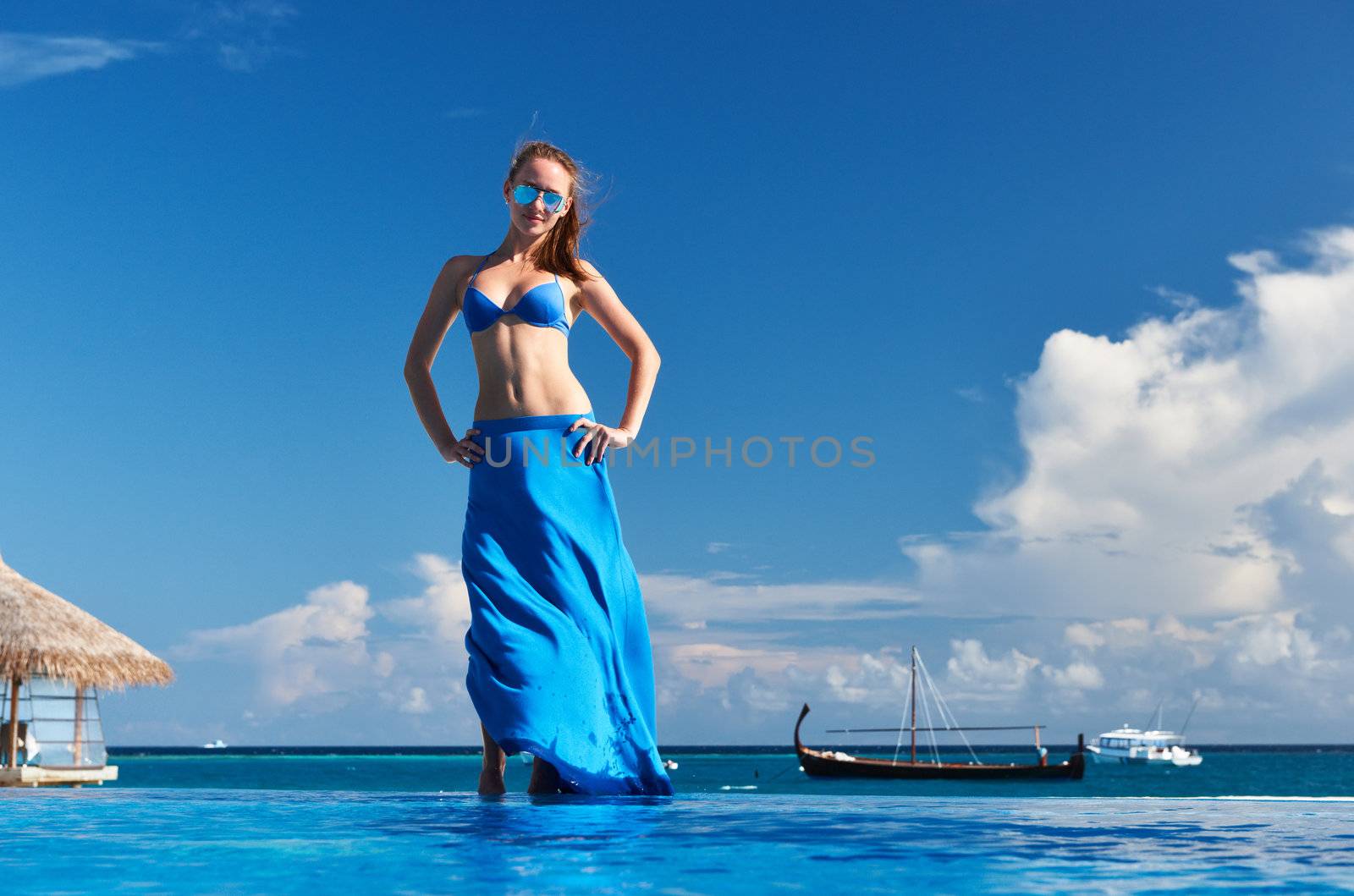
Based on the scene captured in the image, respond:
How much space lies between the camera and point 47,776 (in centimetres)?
2162

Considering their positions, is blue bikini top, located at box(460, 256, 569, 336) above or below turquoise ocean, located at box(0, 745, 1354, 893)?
above

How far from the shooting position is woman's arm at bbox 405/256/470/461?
18.0 ft

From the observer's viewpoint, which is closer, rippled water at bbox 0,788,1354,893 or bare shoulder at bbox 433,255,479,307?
rippled water at bbox 0,788,1354,893

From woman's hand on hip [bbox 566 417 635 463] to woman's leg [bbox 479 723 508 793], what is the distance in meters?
1.11

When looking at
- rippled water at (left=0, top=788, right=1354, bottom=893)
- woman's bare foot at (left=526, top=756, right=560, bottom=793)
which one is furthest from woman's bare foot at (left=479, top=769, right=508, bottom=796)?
rippled water at (left=0, top=788, right=1354, bottom=893)

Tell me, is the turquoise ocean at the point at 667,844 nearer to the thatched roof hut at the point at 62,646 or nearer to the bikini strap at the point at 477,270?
the bikini strap at the point at 477,270

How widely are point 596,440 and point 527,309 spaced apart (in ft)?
1.95

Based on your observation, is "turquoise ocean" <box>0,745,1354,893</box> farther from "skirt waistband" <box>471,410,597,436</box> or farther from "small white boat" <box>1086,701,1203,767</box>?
"small white boat" <box>1086,701,1203,767</box>

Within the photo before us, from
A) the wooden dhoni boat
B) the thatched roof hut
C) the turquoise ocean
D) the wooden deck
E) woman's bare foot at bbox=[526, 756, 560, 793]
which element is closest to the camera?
the turquoise ocean

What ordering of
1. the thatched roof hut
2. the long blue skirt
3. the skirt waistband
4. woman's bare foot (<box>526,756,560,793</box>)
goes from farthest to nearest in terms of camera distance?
1. the thatched roof hut
2. the skirt waistband
3. woman's bare foot (<box>526,756,560,793</box>)
4. the long blue skirt

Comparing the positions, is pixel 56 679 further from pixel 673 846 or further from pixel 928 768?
pixel 928 768

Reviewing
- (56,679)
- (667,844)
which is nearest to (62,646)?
(56,679)

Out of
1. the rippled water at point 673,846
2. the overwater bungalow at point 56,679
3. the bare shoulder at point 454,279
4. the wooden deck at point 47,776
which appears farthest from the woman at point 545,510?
the overwater bungalow at point 56,679

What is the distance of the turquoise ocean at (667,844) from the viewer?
239 centimetres
